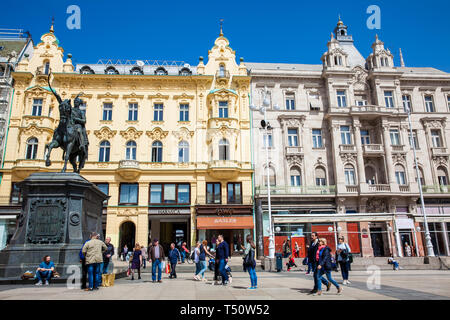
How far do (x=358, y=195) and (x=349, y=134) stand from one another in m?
6.66

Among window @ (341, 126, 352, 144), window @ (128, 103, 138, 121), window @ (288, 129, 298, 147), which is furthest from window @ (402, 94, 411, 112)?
window @ (128, 103, 138, 121)

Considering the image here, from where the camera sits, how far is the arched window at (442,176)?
34312 mm

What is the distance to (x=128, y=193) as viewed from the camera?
1238 inches

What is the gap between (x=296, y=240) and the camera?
96.4 feet

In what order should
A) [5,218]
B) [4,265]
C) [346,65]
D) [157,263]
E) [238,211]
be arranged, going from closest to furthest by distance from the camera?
1. [4,265]
2. [157,263]
3. [5,218]
4. [238,211]
5. [346,65]

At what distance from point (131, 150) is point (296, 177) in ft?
55.3

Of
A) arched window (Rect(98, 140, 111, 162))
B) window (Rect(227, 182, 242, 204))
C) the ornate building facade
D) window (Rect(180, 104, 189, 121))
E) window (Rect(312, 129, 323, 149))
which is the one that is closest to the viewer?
the ornate building facade

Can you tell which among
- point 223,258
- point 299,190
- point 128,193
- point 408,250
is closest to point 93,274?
point 223,258

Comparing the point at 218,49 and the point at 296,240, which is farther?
the point at 218,49

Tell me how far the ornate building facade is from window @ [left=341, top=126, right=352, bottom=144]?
0.10 metres

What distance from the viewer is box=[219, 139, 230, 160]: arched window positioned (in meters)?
32.5

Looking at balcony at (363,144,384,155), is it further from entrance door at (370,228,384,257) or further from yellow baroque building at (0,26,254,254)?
yellow baroque building at (0,26,254,254)
